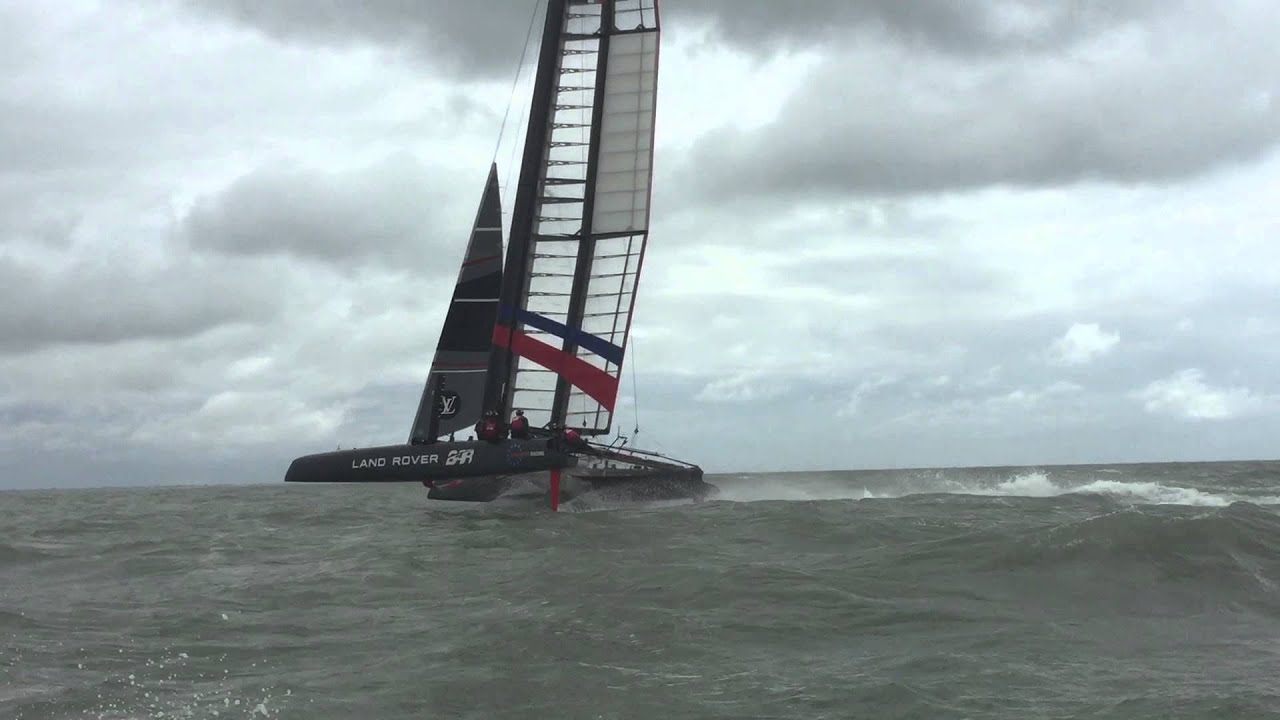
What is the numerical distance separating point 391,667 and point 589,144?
13.9 m

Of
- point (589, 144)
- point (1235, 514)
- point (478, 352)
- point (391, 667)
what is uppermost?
point (589, 144)

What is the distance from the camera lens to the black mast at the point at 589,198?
19297 mm

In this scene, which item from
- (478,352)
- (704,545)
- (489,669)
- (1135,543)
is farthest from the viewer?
(478,352)

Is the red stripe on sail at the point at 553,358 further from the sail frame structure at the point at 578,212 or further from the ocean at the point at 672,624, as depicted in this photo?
the ocean at the point at 672,624

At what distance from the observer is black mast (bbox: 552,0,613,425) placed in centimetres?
1930

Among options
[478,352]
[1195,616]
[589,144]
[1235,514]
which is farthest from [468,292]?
[1195,616]

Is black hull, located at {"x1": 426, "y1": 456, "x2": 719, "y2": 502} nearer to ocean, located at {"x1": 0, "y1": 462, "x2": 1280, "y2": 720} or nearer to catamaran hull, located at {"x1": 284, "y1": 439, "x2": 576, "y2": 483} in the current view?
catamaran hull, located at {"x1": 284, "y1": 439, "x2": 576, "y2": 483}

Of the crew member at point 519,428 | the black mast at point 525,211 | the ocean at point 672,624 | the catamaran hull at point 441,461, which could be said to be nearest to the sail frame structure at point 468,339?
the black mast at point 525,211

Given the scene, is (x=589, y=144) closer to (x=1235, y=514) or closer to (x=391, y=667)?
(x=1235, y=514)

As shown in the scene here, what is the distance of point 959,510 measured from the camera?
1695 cm

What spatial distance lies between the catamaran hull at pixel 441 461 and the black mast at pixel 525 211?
2077 millimetres

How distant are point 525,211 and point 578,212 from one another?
3.10ft

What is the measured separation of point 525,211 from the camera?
19219 mm

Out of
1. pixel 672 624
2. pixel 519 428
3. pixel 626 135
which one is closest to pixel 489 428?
pixel 519 428
